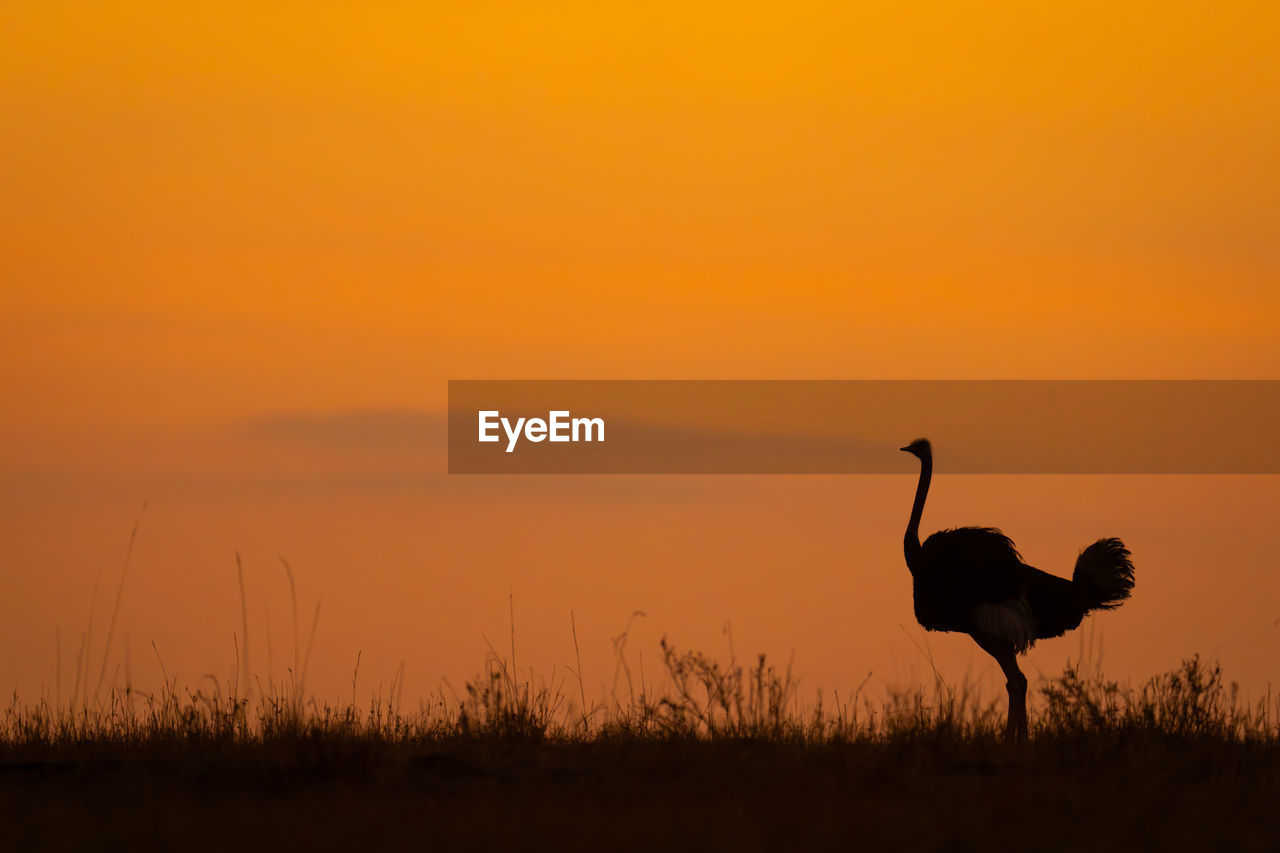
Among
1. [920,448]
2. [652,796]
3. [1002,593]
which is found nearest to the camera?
[652,796]

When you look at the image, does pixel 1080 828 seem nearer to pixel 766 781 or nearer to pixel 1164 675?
pixel 766 781

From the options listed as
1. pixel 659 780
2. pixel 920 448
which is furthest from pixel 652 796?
pixel 920 448

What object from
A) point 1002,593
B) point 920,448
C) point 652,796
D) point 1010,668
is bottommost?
point 652,796

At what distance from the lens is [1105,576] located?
48.2ft

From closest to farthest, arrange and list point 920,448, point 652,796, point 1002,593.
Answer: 1. point 652,796
2. point 1002,593
3. point 920,448

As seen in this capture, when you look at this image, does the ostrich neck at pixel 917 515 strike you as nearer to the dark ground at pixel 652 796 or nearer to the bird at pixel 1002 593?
the bird at pixel 1002 593

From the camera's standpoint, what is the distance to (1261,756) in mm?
10617

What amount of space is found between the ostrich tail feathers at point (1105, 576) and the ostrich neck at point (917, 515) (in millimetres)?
1494

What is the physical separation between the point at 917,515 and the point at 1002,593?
4.90ft

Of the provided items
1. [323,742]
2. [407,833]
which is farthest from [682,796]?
[323,742]

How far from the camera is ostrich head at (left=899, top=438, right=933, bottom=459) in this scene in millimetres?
16234

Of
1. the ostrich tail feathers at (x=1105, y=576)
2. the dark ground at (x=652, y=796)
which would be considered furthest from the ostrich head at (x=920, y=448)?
the dark ground at (x=652, y=796)

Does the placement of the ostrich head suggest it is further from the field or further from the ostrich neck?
the field

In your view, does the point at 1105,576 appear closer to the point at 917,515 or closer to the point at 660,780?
the point at 917,515
